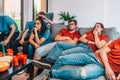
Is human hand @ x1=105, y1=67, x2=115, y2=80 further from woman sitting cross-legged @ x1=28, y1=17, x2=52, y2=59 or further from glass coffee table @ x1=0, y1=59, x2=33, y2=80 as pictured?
woman sitting cross-legged @ x1=28, y1=17, x2=52, y2=59

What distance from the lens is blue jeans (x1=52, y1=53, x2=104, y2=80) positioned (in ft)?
7.28

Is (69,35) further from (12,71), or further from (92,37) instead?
(12,71)

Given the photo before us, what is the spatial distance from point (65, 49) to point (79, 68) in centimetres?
99

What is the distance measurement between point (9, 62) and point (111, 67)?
1141 mm

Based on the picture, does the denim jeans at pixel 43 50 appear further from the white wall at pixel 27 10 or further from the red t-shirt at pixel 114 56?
the white wall at pixel 27 10

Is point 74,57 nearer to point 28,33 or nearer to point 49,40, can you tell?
point 49,40

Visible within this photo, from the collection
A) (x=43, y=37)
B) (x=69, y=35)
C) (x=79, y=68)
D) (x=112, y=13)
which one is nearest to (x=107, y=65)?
(x=79, y=68)

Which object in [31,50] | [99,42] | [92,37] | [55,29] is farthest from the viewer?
[55,29]

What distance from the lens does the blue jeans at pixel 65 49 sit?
3.08m

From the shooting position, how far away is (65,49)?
325 centimetres

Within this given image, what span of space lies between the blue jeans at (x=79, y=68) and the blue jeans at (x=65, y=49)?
18.1 inches

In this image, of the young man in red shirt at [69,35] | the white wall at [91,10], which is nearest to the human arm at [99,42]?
the young man in red shirt at [69,35]

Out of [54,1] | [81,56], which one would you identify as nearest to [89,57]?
[81,56]

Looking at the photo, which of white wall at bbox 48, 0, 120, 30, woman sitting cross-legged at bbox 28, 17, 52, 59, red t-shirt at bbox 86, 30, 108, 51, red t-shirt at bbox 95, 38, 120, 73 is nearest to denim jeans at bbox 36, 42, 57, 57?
woman sitting cross-legged at bbox 28, 17, 52, 59
